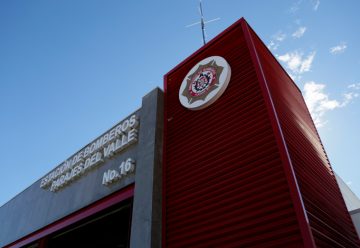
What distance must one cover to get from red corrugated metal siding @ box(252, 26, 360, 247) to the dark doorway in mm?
4720

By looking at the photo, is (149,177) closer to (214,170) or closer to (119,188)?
(119,188)

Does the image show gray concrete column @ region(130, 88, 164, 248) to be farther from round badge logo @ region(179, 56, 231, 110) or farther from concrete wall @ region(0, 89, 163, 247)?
round badge logo @ region(179, 56, 231, 110)

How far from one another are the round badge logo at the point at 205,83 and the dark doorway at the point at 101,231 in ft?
11.1

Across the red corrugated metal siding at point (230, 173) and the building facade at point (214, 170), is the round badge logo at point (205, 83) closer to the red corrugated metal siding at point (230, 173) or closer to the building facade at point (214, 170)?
the building facade at point (214, 170)

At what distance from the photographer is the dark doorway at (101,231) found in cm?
952

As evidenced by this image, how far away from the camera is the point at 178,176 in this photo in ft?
24.2

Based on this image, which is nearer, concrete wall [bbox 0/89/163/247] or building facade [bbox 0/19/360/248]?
building facade [bbox 0/19/360/248]

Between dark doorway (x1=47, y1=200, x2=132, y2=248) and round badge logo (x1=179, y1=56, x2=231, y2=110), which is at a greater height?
round badge logo (x1=179, y1=56, x2=231, y2=110)

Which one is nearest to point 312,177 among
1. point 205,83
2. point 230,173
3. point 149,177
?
point 230,173

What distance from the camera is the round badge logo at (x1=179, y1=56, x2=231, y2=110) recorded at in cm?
767

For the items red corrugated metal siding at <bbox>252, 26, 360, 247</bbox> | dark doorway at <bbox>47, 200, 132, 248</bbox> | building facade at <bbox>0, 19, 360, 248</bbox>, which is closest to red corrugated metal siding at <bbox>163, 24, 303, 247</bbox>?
building facade at <bbox>0, 19, 360, 248</bbox>

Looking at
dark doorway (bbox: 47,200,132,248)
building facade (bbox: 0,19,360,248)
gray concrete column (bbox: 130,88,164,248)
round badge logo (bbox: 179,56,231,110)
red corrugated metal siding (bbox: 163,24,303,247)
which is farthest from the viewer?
dark doorway (bbox: 47,200,132,248)

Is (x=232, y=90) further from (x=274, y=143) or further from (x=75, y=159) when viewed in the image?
(x=75, y=159)

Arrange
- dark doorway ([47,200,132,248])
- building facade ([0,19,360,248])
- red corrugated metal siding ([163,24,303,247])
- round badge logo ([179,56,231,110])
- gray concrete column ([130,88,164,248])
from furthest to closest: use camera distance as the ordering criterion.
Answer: dark doorway ([47,200,132,248]) < round badge logo ([179,56,231,110]) < gray concrete column ([130,88,164,248]) < building facade ([0,19,360,248]) < red corrugated metal siding ([163,24,303,247])
